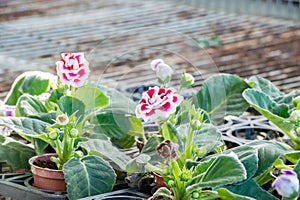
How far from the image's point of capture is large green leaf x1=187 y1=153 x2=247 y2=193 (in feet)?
4.69

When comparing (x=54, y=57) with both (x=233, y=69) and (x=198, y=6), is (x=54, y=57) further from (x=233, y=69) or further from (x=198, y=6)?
(x=198, y=6)

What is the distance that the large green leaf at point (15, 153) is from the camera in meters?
1.80

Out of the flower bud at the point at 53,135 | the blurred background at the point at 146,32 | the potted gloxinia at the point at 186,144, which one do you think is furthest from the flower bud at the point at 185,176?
the blurred background at the point at 146,32

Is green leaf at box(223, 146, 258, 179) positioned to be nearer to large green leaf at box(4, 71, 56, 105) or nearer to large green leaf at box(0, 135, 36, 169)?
large green leaf at box(0, 135, 36, 169)

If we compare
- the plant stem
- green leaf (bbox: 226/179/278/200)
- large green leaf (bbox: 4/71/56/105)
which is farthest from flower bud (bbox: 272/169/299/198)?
large green leaf (bbox: 4/71/56/105)

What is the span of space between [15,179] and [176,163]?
43cm

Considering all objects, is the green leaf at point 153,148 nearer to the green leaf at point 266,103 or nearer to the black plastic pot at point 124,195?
the black plastic pot at point 124,195

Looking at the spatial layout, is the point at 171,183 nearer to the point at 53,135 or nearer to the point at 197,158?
the point at 197,158

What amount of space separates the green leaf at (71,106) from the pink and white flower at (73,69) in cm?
4

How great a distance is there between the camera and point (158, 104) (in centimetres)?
158

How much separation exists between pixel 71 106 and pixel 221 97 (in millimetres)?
349

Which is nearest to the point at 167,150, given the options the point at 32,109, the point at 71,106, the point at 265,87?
the point at 71,106

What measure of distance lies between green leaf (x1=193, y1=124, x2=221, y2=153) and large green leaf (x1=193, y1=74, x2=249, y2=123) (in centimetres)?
13

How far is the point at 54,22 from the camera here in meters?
4.45
